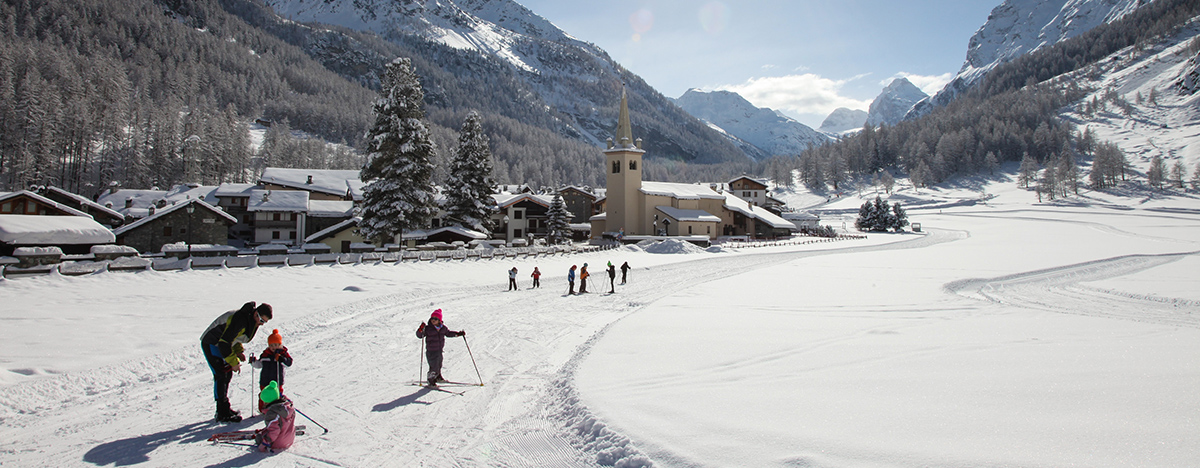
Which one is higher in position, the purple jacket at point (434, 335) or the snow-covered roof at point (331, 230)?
the snow-covered roof at point (331, 230)

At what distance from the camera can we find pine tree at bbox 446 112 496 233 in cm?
4547

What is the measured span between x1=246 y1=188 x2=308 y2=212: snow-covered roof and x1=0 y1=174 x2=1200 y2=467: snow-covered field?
93.7ft

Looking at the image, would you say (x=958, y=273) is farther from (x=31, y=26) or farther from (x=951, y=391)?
(x=31, y=26)

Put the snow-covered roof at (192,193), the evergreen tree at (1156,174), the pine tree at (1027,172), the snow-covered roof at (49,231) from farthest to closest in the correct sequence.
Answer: the pine tree at (1027,172) < the evergreen tree at (1156,174) < the snow-covered roof at (192,193) < the snow-covered roof at (49,231)

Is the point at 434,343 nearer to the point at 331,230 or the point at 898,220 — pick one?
the point at 331,230

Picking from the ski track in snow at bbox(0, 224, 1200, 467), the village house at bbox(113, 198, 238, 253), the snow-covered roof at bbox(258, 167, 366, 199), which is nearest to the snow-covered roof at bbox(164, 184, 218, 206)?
the snow-covered roof at bbox(258, 167, 366, 199)

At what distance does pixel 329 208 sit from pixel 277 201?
4204 millimetres

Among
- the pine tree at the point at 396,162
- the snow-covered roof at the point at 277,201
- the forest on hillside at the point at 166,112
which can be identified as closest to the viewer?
the pine tree at the point at 396,162

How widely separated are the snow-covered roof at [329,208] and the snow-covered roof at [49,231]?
764 inches

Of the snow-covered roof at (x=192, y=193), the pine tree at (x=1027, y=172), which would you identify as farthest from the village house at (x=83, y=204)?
the pine tree at (x=1027, y=172)

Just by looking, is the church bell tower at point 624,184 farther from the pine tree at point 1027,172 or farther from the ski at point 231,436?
the pine tree at point 1027,172

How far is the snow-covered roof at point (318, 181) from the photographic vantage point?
55.3 metres

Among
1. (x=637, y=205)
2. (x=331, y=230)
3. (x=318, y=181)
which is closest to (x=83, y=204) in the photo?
(x=331, y=230)

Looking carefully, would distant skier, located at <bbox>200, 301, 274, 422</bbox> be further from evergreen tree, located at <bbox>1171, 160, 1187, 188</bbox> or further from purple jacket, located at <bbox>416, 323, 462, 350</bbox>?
evergreen tree, located at <bbox>1171, 160, 1187, 188</bbox>
